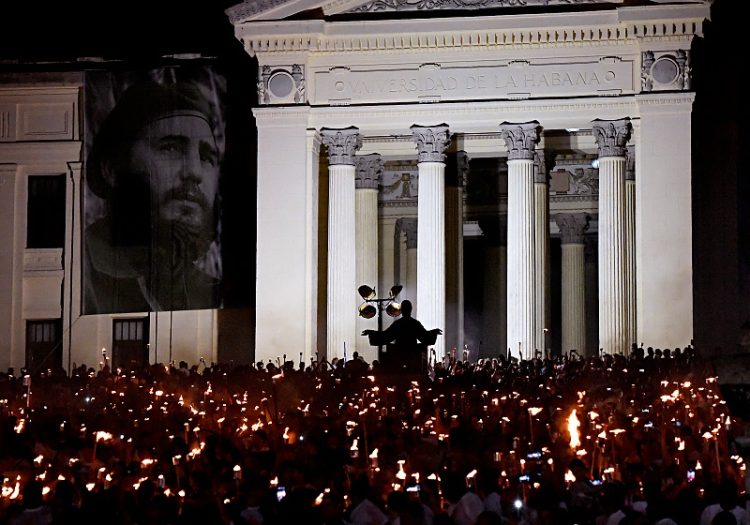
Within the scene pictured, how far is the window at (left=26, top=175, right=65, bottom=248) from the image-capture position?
40688mm

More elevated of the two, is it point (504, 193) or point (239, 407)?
point (504, 193)

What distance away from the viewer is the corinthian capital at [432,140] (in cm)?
3528

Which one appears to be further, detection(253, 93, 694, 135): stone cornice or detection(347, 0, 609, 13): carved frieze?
detection(347, 0, 609, 13): carved frieze

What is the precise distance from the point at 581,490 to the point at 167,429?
21.5 ft

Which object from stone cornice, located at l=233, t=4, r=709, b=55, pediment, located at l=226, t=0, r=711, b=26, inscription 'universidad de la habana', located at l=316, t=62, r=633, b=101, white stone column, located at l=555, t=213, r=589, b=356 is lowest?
white stone column, located at l=555, t=213, r=589, b=356

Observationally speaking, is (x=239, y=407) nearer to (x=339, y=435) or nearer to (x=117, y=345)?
(x=339, y=435)

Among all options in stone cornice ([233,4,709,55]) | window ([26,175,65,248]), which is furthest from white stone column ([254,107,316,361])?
window ([26,175,65,248])

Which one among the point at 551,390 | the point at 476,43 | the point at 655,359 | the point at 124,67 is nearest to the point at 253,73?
the point at 124,67

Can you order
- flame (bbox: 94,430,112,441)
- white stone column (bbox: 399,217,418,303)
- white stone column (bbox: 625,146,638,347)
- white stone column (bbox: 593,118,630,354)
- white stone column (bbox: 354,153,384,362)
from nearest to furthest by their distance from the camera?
flame (bbox: 94,430,112,441), white stone column (bbox: 593,118,630,354), white stone column (bbox: 625,146,638,347), white stone column (bbox: 354,153,384,362), white stone column (bbox: 399,217,418,303)

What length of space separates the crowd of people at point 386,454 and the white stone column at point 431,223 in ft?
40.8

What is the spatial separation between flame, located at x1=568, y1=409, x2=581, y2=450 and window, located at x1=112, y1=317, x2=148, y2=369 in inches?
987

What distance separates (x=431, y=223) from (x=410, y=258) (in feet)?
31.8

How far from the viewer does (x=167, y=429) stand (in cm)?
1620

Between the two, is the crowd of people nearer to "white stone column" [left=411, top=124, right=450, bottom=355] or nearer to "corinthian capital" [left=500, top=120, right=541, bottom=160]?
"white stone column" [left=411, top=124, right=450, bottom=355]
